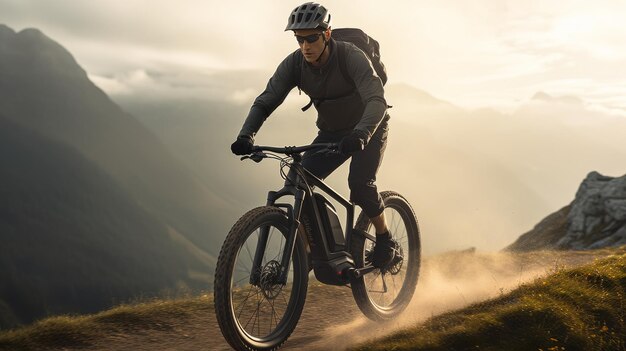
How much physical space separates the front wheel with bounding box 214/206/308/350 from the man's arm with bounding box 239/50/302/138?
1398 millimetres

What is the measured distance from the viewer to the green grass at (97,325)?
795cm

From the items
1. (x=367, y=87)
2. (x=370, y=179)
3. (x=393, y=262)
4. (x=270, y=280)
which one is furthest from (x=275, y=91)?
(x=393, y=262)

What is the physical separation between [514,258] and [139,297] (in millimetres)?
10300

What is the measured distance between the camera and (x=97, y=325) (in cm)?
869

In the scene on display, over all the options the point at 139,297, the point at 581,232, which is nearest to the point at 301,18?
the point at 139,297

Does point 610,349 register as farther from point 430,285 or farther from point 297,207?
point 430,285

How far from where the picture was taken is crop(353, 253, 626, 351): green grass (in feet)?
21.5

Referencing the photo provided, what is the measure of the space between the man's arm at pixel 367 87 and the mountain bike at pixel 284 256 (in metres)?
0.59

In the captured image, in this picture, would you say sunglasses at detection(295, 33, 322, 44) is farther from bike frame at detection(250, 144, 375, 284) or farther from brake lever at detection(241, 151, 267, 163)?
brake lever at detection(241, 151, 267, 163)

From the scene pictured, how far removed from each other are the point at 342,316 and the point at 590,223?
25.3 m

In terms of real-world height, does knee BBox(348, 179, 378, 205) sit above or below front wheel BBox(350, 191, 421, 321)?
above

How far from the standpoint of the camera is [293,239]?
22.5ft

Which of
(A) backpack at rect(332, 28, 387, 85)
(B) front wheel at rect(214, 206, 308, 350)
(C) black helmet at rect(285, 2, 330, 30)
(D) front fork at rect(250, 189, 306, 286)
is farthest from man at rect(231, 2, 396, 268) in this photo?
(B) front wheel at rect(214, 206, 308, 350)

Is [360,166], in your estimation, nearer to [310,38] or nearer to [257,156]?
[257,156]
